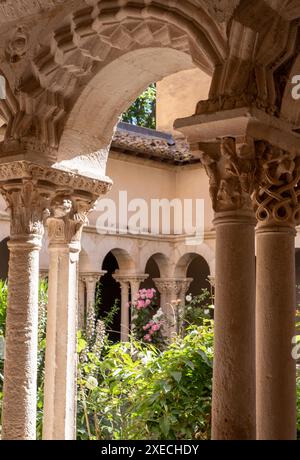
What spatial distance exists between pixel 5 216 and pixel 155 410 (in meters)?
8.54

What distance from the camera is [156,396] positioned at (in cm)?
422

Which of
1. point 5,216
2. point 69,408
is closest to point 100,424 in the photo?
point 69,408

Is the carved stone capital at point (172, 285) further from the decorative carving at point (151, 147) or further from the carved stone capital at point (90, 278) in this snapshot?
the decorative carving at point (151, 147)

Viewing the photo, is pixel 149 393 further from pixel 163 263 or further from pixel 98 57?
pixel 163 263

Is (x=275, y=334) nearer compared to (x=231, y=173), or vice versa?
(x=231, y=173)

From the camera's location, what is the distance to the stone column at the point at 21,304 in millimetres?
4117

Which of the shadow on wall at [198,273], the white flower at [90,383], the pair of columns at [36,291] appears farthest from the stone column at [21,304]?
the shadow on wall at [198,273]

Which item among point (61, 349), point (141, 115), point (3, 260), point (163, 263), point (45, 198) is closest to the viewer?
point (45, 198)

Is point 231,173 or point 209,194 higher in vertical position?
point 209,194

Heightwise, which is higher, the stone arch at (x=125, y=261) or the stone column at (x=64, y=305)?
the stone arch at (x=125, y=261)

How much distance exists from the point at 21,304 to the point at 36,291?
5.4 inches

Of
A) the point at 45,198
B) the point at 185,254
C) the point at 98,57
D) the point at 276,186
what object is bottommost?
the point at 276,186

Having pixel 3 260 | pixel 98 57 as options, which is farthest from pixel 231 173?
pixel 3 260

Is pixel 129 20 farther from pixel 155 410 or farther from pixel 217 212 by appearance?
pixel 155 410
